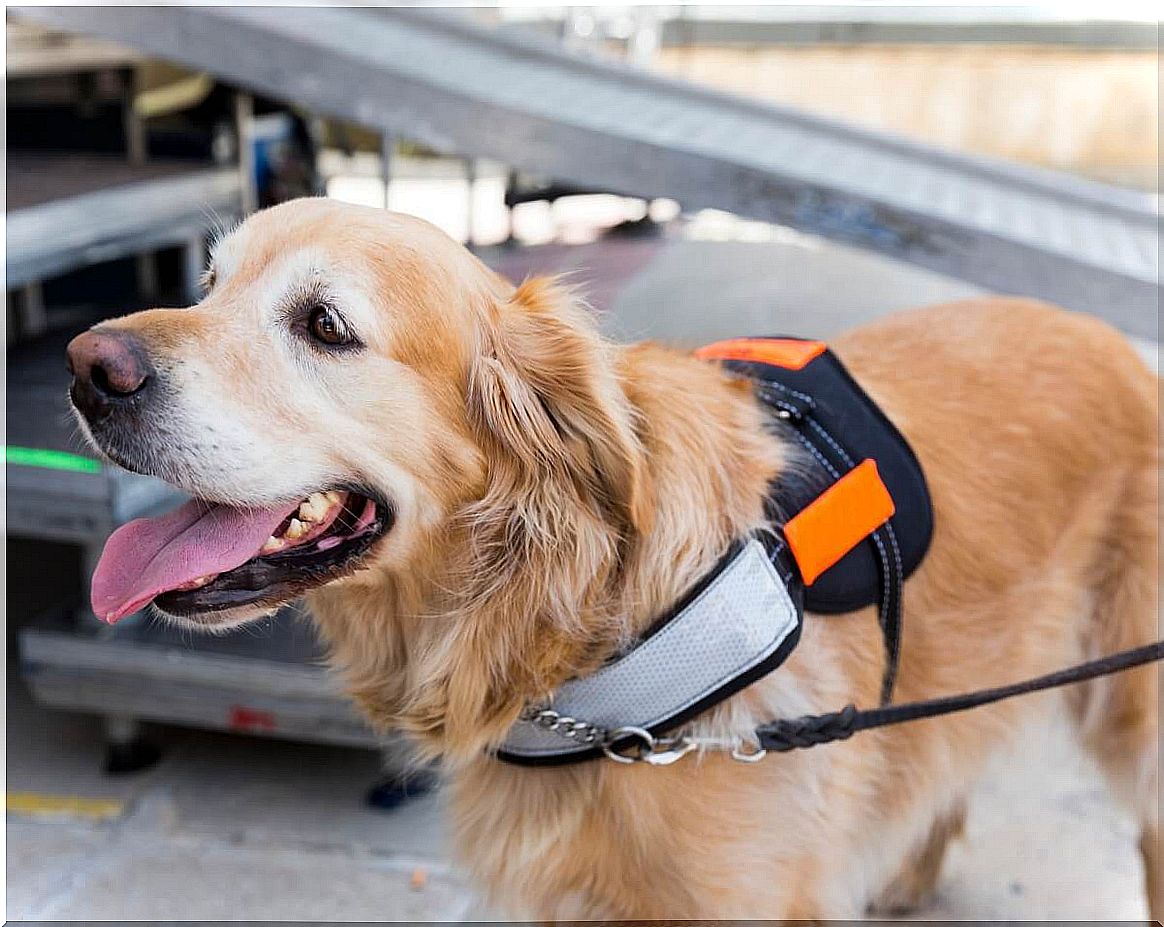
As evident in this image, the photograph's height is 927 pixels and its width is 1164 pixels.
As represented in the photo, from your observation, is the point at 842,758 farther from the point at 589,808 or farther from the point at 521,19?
the point at 521,19

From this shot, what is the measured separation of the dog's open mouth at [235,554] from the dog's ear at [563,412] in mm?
241

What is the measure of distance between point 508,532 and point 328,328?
42 centimetres

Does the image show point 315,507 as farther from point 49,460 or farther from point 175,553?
point 49,460

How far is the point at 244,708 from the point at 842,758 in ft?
5.34

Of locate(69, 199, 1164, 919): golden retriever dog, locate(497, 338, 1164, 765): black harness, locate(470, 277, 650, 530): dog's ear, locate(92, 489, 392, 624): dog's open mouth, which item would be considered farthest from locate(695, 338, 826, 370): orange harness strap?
locate(92, 489, 392, 624): dog's open mouth

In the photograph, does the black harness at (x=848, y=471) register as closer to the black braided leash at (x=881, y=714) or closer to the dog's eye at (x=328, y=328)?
the black braided leash at (x=881, y=714)

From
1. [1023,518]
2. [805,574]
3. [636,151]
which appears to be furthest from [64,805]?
[1023,518]

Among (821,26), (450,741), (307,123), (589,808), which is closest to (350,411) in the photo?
(450,741)

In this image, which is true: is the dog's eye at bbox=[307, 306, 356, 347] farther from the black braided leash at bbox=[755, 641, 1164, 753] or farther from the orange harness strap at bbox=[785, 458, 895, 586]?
the black braided leash at bbox=[755, 641, 1164, 753]

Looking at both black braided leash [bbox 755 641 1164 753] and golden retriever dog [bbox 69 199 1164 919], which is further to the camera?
black braided leash [bbox 755 641 1164 753]

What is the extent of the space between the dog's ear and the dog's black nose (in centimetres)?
50

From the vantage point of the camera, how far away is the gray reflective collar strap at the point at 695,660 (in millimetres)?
1947

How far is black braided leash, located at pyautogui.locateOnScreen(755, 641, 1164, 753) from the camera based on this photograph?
202 centimetres

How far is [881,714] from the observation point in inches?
82.1
